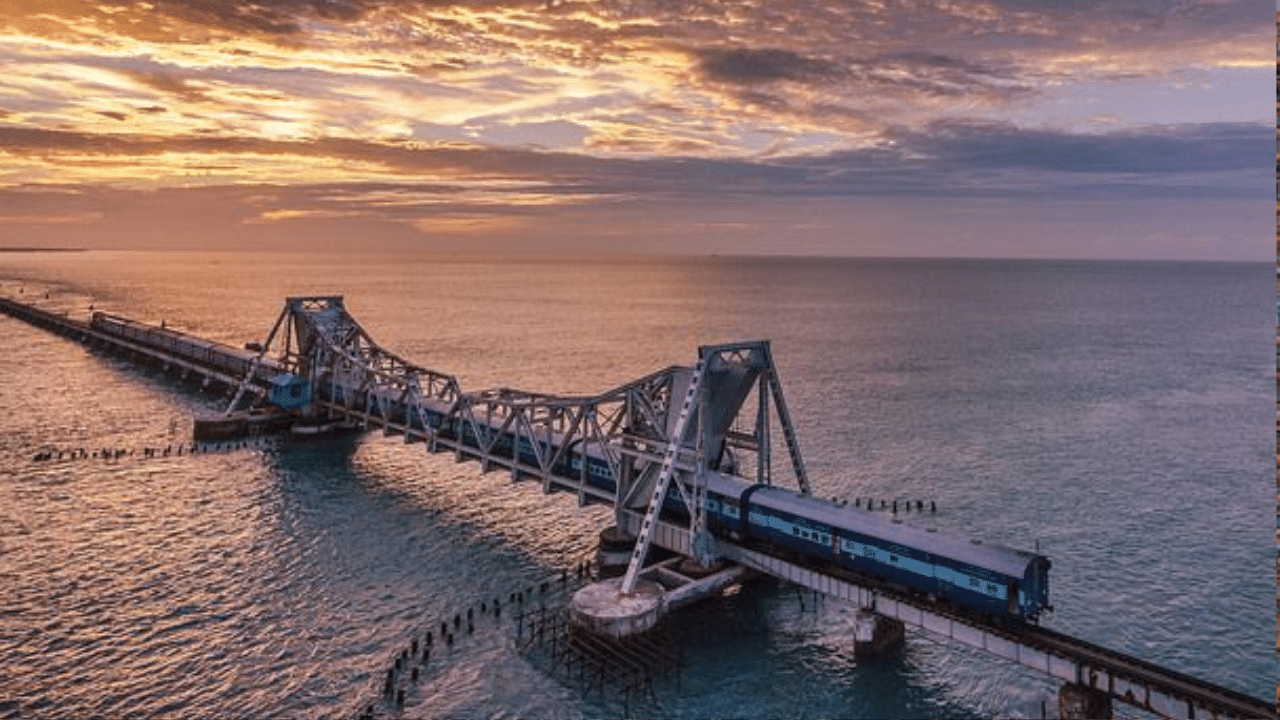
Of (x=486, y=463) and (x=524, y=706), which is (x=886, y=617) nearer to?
(x=524, y=706)

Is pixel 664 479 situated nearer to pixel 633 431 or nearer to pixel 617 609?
pixel 633 431

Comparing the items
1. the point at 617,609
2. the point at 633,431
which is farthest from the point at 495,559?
the point at 617,609

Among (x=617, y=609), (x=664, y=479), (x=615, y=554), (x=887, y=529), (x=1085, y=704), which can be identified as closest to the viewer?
(x=1085, y=704)

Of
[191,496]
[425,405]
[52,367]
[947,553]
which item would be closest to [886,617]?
[947,553]

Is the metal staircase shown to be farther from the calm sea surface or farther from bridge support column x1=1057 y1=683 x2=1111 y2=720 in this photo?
bridge support column x1=1057 y1=683 x2=1111 y2=720

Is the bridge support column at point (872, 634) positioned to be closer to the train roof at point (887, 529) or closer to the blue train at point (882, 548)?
the blue train at point (882, 548)
